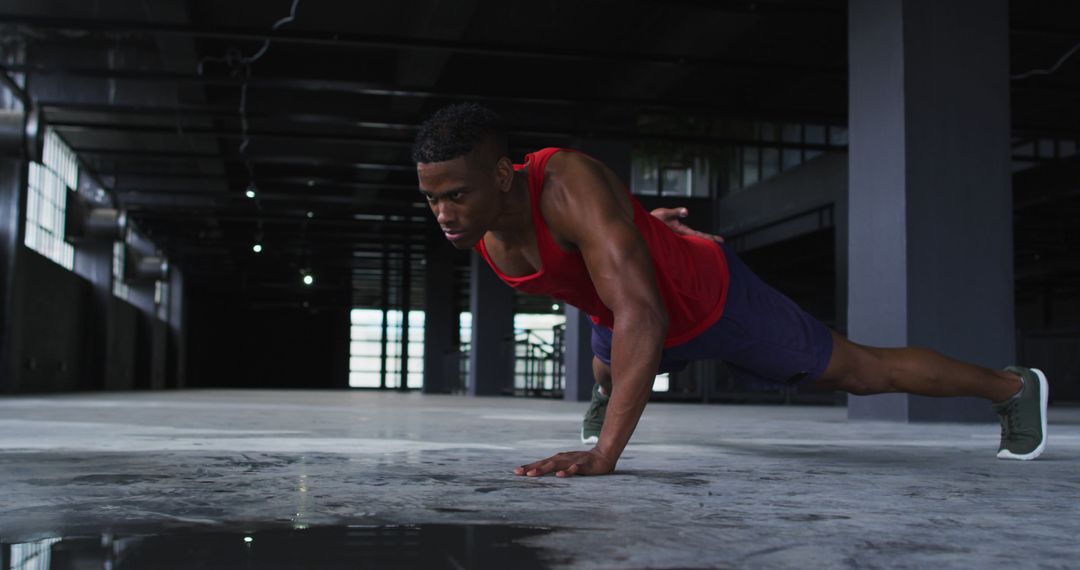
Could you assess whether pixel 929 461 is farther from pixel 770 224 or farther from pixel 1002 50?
pixel 770 224

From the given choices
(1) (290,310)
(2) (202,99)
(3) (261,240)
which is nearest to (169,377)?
(3) (261,240)

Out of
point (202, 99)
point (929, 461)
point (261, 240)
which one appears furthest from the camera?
point (261, 240)

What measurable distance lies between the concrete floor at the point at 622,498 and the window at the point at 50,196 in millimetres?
12869

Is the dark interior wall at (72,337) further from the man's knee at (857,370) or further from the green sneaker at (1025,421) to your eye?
the green sneaker at (1025,421)

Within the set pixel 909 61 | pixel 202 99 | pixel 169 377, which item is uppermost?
pixel 202 99

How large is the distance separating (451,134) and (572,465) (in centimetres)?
80

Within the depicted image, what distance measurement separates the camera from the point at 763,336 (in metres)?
2.78

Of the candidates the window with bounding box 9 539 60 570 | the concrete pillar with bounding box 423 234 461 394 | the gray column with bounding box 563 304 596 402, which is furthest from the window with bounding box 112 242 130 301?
the window with bounding box 9 539 60 570

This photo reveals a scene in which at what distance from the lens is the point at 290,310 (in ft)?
136

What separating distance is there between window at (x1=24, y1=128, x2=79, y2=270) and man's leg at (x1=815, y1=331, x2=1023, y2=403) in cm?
1382

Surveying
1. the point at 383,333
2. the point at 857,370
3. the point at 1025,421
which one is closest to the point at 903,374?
the point at 857,370

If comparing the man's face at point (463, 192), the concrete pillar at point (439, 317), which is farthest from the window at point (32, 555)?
the concrete pillar at point (439, 317)

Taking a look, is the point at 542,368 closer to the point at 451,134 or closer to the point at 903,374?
the point at 903,374

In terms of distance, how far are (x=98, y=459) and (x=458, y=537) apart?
5.44 feet
